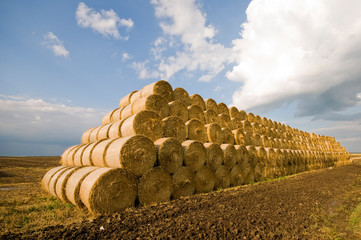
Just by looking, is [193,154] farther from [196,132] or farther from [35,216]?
[35,216]

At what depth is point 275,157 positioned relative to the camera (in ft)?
37.5

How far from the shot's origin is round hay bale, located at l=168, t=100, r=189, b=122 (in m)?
7.63

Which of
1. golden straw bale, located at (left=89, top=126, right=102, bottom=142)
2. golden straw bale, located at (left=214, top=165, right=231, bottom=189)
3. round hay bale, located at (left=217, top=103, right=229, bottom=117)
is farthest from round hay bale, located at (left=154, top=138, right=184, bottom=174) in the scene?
round hay bale, located at (left=217, top=103, right=229, bottom=117)

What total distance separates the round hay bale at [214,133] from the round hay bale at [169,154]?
2.46 m

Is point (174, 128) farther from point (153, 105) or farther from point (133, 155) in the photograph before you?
point (133, 155)

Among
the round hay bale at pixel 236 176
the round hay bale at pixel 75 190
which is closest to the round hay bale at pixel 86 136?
the round hay bale at pixel 75 190

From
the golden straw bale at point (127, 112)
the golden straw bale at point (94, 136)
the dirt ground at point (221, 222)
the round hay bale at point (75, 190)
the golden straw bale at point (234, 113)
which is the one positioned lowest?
the dirt ground at point (221, 222)

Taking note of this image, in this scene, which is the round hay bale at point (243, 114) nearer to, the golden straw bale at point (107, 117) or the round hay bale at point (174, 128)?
the round hay bale at point (174, 128)

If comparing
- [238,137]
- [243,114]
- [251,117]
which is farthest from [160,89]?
[251,117]

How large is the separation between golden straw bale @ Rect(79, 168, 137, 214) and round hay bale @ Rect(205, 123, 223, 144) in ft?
13.7

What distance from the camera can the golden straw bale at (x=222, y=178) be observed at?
295 inches

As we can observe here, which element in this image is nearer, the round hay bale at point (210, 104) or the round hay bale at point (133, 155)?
the round hay bale at point (133, 155)

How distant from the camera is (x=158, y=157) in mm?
5578

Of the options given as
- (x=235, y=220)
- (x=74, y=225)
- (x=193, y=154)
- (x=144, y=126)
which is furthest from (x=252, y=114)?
(x=74, y=225)
